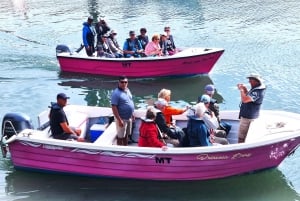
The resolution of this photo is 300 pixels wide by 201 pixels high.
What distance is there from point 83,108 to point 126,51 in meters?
5.83

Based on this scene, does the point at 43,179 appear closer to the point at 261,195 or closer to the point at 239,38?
the point at 261,195

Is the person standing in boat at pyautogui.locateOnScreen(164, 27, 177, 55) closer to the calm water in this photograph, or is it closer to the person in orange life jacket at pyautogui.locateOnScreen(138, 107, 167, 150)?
Result: the calm water

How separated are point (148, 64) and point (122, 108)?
22.5 ft

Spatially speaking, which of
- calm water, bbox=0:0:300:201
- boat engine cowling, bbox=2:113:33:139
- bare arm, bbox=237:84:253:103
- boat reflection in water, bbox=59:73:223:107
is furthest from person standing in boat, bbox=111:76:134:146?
boat reflection in water, bbox=59:73:223:107

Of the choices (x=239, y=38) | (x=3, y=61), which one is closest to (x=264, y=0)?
(x=239, y=38)

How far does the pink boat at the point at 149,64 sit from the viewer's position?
56.2ft

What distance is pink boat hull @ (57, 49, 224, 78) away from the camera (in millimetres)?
17141

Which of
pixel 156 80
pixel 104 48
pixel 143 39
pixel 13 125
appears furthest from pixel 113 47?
pixel 13 125

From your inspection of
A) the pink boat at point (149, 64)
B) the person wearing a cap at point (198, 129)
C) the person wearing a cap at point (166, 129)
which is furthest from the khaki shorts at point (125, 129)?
the pink boat at point (149, 64)

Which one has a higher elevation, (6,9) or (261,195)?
(6,9)

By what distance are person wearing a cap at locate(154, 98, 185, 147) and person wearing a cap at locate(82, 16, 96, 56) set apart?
313 inches

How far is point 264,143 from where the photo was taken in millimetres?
9797

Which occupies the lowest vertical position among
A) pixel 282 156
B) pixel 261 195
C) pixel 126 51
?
pixel 261 195

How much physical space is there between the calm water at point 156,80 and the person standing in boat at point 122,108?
1019 millimetres
